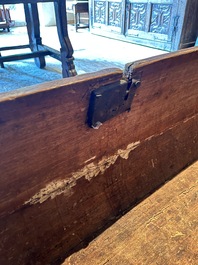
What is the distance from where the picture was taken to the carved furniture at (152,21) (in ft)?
9.35

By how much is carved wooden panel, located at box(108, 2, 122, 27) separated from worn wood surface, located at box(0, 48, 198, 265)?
325cm

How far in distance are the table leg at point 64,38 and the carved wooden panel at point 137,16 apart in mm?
1908

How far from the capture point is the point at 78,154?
62 cm

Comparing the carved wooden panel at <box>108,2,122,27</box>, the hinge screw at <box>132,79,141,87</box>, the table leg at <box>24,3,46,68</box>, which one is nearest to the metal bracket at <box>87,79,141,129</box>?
the hinge screw at <box>132,79,141,87</box>

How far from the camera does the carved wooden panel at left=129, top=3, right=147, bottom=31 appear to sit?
3.24m

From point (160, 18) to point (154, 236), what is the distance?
Answer: 309 cm

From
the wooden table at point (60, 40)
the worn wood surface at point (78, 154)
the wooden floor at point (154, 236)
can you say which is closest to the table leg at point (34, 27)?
the wooden table at point (60, 40)

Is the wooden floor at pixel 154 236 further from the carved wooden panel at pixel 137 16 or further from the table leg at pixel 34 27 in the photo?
the carved wooden panel at pixel 137 16

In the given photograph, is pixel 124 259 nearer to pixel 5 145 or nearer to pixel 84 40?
pixel 5 145

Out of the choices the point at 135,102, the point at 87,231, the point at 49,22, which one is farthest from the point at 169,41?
the point at 49,22

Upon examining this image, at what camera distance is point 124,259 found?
70 centimetres

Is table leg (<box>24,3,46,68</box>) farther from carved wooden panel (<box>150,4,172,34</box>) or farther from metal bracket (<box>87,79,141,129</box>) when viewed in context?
metal bracket (<box>87,79,141,129</box>)

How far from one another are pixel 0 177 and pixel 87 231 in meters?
0.39

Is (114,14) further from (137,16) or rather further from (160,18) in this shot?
(160,18)
